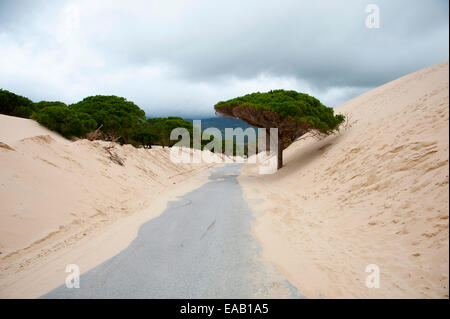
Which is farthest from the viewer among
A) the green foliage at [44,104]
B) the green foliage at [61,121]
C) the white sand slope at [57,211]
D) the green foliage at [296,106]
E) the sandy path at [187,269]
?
the green foliage at [44,104]

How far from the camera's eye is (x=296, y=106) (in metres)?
14.9

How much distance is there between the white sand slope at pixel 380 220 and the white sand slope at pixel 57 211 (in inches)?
158

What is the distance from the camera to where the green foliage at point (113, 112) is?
27.2 m

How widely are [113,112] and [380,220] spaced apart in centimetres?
3077

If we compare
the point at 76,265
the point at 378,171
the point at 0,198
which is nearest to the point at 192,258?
the point at 76,265

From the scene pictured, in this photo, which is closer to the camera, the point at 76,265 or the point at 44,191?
the point at 76,265

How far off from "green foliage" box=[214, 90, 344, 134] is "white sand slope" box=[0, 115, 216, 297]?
10096mm

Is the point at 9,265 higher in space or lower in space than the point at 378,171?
lower

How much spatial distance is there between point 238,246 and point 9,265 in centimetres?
479

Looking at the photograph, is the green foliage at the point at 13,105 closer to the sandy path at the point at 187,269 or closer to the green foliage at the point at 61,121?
the green foliage at the point at 61,121

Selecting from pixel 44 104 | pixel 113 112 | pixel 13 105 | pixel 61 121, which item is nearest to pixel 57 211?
pixel 61 121

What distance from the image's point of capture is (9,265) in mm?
4352

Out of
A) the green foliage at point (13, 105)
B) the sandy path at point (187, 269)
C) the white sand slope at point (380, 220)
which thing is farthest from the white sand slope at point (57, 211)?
the green foliage at point (13, 105)
